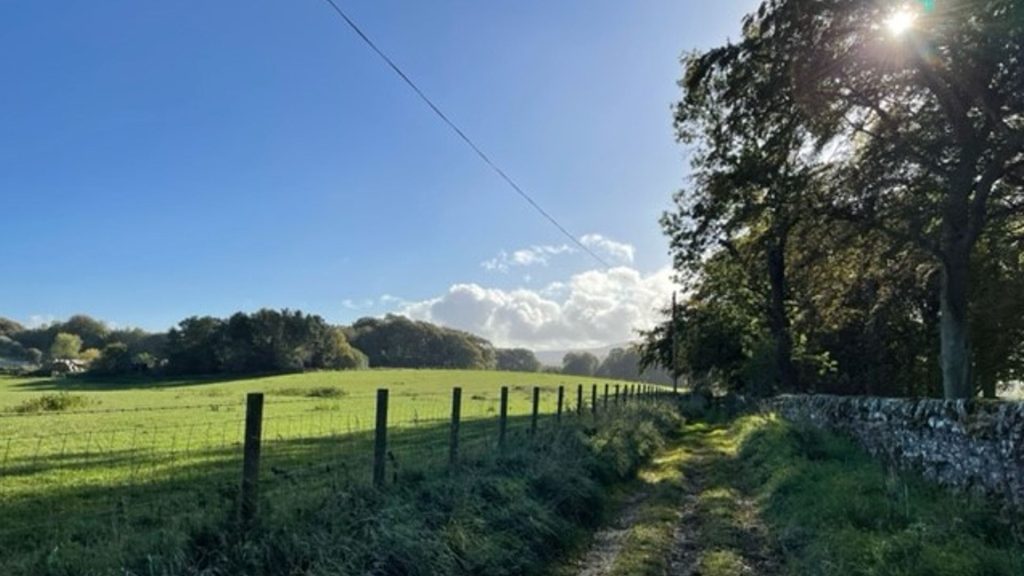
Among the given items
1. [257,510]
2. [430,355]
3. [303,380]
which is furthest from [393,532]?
[430,355]

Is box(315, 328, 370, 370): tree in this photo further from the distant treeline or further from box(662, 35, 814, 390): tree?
box(662, 35, 814, 390): tree

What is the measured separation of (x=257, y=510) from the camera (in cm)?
518

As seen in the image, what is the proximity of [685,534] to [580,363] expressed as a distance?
14546 cm

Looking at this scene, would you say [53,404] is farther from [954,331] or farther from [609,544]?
[954,331]

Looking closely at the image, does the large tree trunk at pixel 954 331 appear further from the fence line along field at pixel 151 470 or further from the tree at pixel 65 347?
the tree at pixel 65 347

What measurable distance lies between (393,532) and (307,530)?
67 centimetres

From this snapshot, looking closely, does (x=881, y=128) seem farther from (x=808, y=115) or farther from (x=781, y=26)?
(x=781, y=26)

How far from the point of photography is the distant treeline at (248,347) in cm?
8206

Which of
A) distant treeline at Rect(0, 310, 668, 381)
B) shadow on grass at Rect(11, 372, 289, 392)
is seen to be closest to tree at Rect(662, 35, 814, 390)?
distant treeline at Rect(0, 310, 668, 381)

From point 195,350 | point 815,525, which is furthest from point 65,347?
point 815,525

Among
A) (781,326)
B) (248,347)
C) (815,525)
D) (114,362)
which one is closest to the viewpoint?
(815,525)

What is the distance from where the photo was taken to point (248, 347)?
275ft

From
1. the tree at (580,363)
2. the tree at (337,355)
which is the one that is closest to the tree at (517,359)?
the tree at (580,363)

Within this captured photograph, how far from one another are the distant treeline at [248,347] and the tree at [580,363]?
832cm
